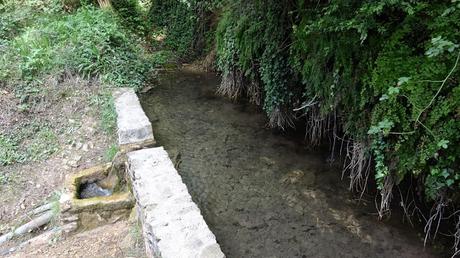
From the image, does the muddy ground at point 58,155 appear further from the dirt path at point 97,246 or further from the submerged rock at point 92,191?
the submerged rock at point 92,191

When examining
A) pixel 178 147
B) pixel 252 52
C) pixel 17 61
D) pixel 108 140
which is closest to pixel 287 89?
pixel 252 52

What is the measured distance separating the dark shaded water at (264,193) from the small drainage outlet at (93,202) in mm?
761

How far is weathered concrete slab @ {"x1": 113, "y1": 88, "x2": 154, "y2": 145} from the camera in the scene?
4297 millimetres

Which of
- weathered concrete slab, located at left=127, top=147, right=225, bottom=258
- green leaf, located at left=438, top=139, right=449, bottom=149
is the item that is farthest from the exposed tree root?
green leaf, located at left=438, top=139, right=449, bottom=149

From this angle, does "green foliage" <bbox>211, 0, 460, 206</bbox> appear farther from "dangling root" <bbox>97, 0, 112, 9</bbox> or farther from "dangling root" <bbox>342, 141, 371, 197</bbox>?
"dangling root" <bbox>97, 0, 112, 9</bbox>

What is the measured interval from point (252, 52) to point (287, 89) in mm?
880

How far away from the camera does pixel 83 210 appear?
3.55 metres

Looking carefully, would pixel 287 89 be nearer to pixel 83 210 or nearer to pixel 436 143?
pixel 436 143

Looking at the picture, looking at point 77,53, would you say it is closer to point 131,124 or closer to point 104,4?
point 131,124

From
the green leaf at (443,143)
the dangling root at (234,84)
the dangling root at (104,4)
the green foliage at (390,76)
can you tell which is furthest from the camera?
the dangling root at (104,4)

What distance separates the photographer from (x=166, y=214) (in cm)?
287

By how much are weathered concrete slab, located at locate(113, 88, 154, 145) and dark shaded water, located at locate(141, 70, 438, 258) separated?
50 cm

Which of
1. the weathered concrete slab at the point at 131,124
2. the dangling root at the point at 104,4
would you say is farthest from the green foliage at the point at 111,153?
the dangling root at the point at 104,4

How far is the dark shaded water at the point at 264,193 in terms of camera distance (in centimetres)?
335
